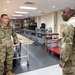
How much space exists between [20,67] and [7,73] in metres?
0.79

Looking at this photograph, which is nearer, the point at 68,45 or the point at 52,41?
the point at 68,45

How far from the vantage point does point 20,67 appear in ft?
13.0

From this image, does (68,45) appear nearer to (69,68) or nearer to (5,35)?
(69,68)

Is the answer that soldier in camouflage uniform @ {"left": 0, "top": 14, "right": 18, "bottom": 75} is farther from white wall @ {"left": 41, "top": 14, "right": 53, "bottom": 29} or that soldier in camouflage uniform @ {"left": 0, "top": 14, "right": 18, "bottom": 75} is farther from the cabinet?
white wall @ {"left": 41, "top": 14, "right": 53, "bottom": 29}

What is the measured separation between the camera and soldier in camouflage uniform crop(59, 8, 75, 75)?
5.47 feet

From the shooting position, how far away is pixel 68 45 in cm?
168

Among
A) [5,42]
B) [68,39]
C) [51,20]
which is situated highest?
[51,20]

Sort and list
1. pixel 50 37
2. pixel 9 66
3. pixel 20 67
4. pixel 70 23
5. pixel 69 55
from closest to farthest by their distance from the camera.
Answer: pixel 70 23 < pixel 69 55 < pixel 9 66 < pixel 20 67 < pixel 50 37

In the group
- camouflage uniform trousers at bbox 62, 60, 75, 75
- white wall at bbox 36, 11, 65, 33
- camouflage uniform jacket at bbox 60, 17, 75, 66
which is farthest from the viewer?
white wall at bbox 36, 11, 65, 33

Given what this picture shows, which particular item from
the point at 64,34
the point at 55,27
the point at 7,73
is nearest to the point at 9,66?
the point at 7,73

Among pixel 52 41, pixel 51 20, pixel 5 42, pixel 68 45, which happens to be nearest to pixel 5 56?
pixel 5 42

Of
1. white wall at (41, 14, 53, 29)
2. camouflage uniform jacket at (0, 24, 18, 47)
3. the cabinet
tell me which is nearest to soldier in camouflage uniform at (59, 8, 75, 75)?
camouflage uniform jacket at (0, 24, 18, 47)

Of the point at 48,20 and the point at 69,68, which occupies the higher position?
the point at 48,20

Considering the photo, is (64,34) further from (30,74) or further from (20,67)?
(20,67)
